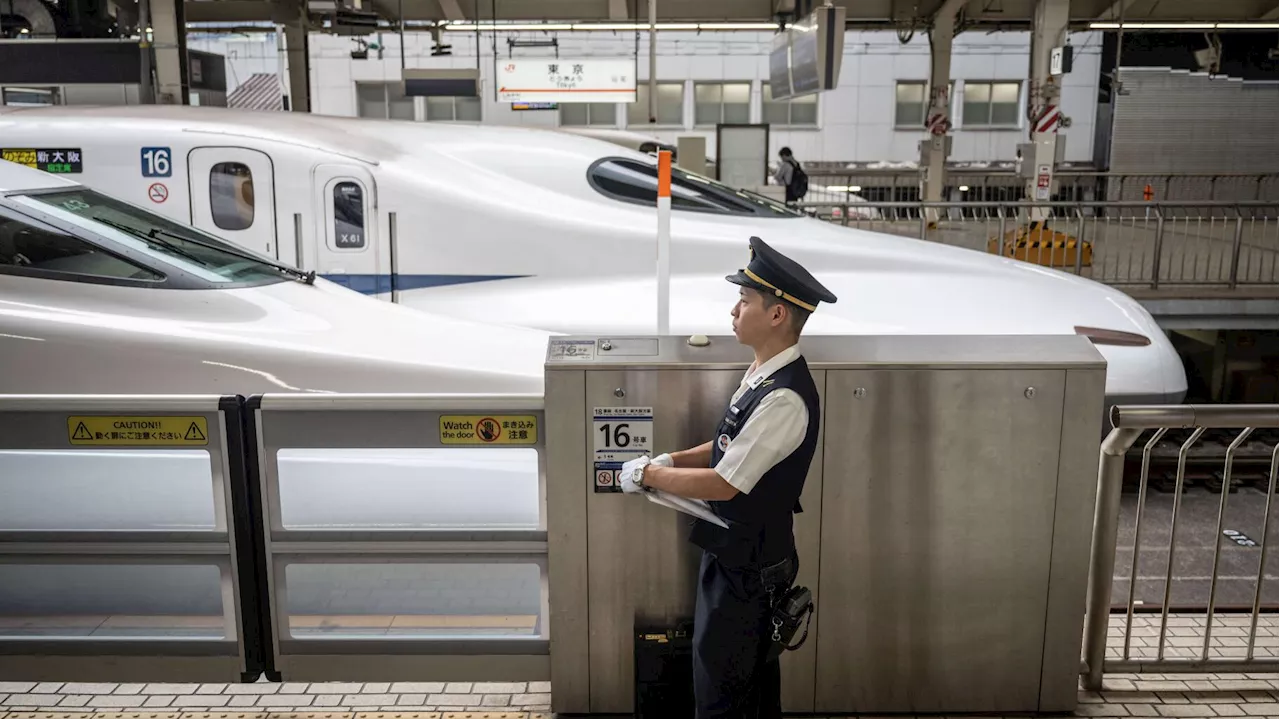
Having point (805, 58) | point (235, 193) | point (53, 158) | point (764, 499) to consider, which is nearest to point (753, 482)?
point (764, 499)

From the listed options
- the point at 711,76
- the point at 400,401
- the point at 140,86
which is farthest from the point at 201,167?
the point at 711,76

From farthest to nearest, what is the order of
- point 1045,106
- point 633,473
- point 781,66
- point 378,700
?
point 1045,106 → point 781,66 → point 378,700 → point 633,473

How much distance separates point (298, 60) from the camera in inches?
743

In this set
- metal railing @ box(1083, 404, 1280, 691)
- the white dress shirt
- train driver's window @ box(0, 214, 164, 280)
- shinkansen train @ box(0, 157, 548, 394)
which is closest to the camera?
the white dress shirt

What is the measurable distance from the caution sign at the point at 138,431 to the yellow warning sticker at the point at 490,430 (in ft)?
2.34

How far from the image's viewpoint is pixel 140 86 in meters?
9.87

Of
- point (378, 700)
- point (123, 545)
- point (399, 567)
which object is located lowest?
point (378, 700)

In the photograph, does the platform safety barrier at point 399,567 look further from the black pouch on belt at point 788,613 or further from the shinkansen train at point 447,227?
the shinkansen train at point 447,227

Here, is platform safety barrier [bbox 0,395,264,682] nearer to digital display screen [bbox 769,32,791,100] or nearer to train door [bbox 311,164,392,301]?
train door [bbox 311,164,392,301]

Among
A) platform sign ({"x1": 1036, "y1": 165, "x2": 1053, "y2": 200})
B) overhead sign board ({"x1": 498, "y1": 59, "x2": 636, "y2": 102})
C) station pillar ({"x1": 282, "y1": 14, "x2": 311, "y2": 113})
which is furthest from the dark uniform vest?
station pillar ({"x1": 282, "y1": 14, "x2": 311, "y2": 113})

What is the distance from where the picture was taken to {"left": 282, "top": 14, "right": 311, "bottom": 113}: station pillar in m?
18.9

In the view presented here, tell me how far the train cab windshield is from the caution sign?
2.13 meters

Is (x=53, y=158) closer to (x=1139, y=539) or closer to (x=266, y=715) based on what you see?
(x=266, y=715)

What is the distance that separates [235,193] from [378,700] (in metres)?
5.71
